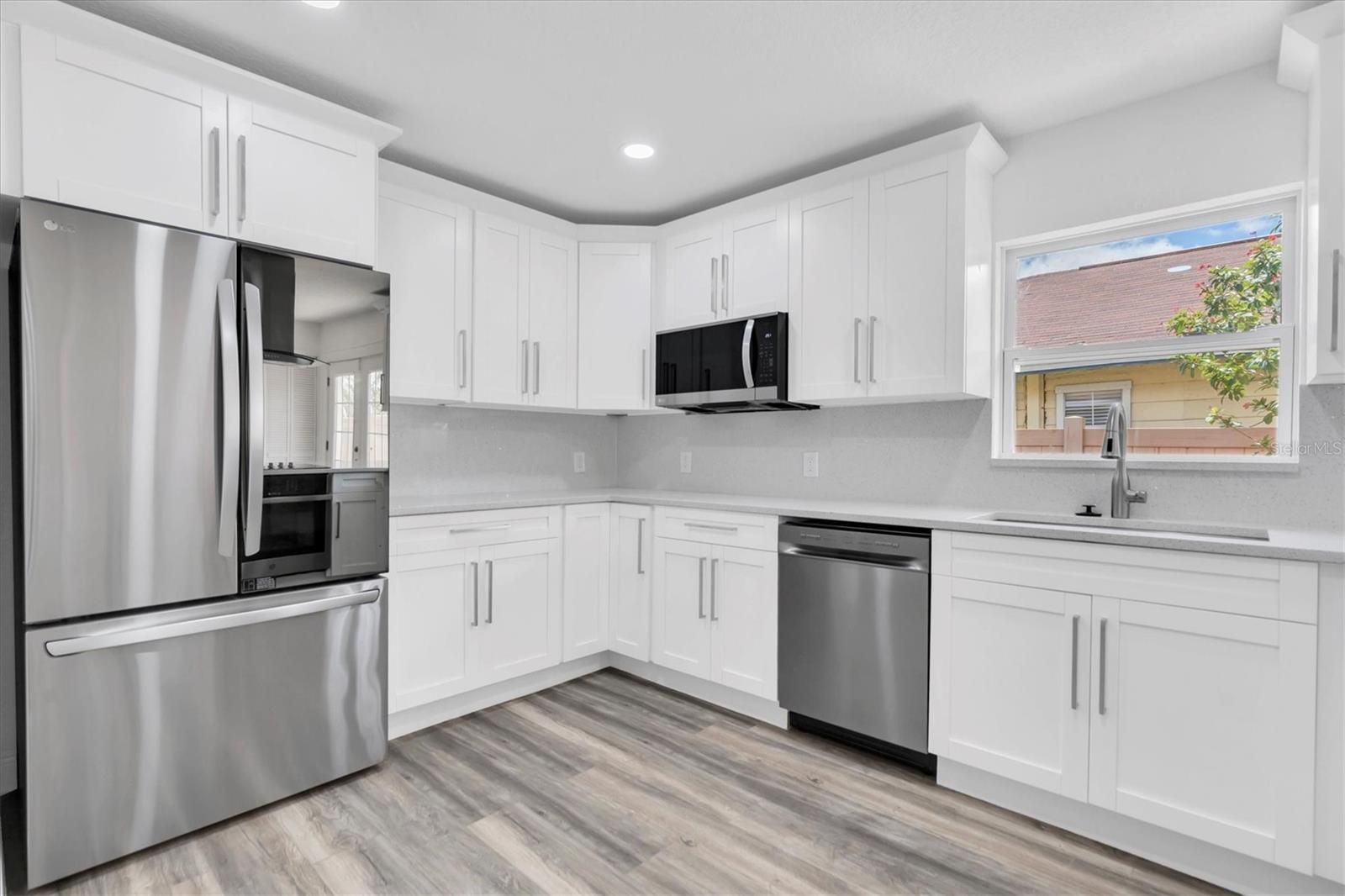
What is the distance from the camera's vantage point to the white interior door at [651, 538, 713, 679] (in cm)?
312

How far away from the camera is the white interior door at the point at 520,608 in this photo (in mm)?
3020

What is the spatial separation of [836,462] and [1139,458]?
1.24m

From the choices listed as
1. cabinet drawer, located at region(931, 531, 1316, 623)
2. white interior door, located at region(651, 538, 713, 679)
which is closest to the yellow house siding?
cabinet drawer, located at region(931, 531, 1316, 623)

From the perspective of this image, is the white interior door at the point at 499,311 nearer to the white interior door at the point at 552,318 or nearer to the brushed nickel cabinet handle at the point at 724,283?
the white interior door at the point at 552,318

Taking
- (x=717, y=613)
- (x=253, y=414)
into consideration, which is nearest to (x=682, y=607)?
(x=717, y=613)

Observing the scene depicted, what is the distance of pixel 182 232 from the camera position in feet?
6.59

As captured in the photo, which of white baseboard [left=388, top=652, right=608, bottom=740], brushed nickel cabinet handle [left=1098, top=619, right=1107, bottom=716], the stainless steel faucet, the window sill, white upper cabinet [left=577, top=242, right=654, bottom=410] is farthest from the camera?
white upper cabinet [left=577, top=242, right=654, bottom=410]

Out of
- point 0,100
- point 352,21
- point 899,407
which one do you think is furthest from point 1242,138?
point 0,100

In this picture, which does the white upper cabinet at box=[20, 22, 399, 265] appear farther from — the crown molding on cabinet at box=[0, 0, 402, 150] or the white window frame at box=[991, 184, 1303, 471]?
the white window frame at box=[991, 184, 1303, 471]

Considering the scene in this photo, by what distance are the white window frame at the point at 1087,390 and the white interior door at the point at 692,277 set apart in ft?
5.07

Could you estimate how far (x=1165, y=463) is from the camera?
247 cm

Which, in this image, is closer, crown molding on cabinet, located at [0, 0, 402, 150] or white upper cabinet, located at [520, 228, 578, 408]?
crown molding on cabinet, located at [0, 0, 402, 150]

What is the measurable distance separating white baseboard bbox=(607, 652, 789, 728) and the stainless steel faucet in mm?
1510

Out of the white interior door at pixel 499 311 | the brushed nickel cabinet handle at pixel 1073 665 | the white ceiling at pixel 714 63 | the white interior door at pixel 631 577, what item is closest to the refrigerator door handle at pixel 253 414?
the white ceiling at pixel 714 63
